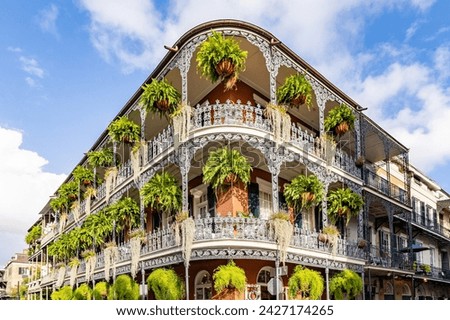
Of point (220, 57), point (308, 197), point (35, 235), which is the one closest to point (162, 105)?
point (220, 57)

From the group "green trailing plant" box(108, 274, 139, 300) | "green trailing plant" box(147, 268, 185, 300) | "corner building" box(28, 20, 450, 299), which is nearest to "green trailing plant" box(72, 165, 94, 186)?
"corner building" box(28, 20, 450, 299)

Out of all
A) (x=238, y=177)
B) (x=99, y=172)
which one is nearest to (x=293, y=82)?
(x=238, y=177)

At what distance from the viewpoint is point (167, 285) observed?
527 inches

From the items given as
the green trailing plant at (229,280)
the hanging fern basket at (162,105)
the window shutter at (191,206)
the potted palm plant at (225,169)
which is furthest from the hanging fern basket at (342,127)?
the green trailing plant at (229,280)

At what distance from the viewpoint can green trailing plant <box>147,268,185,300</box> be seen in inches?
525

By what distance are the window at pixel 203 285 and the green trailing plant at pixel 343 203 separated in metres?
5.12

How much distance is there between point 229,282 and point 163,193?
404cm

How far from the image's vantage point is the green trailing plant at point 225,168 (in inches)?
512

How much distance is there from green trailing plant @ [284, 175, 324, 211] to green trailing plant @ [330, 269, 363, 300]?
2.79 metres

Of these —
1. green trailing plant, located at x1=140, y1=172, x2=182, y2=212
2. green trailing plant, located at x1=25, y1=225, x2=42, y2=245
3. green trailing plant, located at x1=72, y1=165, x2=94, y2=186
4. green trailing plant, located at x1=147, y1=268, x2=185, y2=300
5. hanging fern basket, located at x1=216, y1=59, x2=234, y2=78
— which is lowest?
green trailing plant, located at x1=147, y1=268, x2=185, y2=300

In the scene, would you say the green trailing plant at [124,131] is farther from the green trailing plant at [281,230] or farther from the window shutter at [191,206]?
the green trailing plant at [281,230]

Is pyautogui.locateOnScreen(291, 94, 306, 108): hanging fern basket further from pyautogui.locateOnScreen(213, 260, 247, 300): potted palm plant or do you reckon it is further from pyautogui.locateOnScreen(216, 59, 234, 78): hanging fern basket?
pyautogui.locateOnScreen(213, 260, 247, 300): potted palm plant
